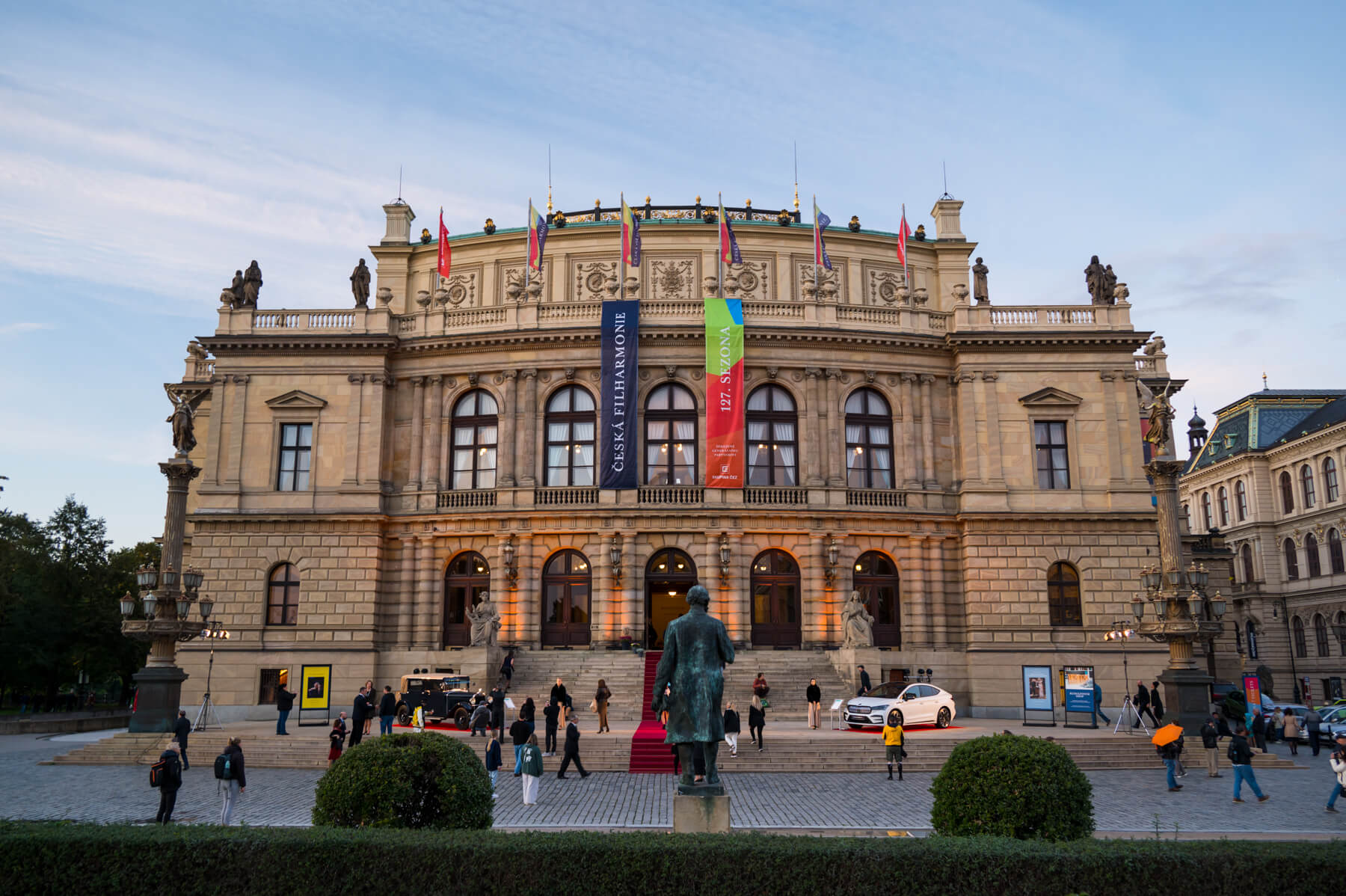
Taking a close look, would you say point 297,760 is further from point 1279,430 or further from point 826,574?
point 1279,430

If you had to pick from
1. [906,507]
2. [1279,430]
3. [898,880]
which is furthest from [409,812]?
[1279,430]

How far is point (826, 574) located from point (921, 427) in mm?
8054

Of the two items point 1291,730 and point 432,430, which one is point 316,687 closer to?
point 432,430

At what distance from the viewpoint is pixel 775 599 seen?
135ft

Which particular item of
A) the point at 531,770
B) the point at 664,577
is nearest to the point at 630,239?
the point at 664,577

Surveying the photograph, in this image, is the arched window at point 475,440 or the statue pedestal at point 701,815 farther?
the arched window at point 475,440

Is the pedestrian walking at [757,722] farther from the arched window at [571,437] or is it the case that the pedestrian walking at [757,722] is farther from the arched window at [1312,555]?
the arched window at [1312,555]

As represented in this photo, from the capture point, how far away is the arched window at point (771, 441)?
42.4 m

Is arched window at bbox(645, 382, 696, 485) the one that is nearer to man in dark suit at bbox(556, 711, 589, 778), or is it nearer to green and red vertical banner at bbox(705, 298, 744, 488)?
green and red vertical banner at bbox(705, 298, 744, 488)

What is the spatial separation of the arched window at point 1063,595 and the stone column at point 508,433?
23.2 metres

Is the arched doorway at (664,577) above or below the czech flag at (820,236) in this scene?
below

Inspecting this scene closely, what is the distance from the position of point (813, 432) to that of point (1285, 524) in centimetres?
4492

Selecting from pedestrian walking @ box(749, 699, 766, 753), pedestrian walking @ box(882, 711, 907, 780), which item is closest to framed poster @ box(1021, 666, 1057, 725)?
pedestrian walking @ box(882, 711, 907, 780)

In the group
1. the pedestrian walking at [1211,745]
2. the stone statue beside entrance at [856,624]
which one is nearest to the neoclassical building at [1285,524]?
the stone statue beside entrance at [856,624]
